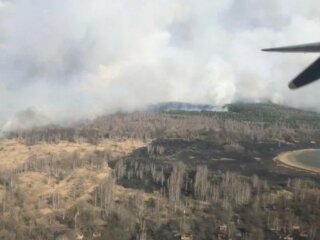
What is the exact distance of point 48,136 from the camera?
149 metres

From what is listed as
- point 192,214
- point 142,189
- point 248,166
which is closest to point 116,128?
point 248,166

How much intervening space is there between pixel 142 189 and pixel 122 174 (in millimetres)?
12770

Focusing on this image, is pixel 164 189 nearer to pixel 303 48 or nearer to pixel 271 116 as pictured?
pixel 303 48

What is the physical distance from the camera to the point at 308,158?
11800 cm

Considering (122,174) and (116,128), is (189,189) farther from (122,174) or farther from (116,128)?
(116,128)

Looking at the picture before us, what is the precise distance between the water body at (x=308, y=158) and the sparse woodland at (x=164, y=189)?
6.02 m

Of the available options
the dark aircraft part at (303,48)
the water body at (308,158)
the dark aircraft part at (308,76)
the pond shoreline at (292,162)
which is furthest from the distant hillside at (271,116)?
the dark aircraft part at (303,48)

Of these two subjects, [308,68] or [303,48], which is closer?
[303,48]

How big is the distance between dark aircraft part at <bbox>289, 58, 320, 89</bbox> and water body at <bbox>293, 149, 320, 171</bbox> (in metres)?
104

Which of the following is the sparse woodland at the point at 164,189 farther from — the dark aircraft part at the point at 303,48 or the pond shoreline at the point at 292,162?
the dark aircraft part at the point at 303,48

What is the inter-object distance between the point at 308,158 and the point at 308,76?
385 ft

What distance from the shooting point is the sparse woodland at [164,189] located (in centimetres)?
6059

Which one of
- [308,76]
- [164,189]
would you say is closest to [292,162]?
[164,189]

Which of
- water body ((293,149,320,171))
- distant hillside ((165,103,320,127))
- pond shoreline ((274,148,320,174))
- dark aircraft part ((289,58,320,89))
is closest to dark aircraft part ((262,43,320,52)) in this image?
dark aircraft part ((289,58,320,89))
